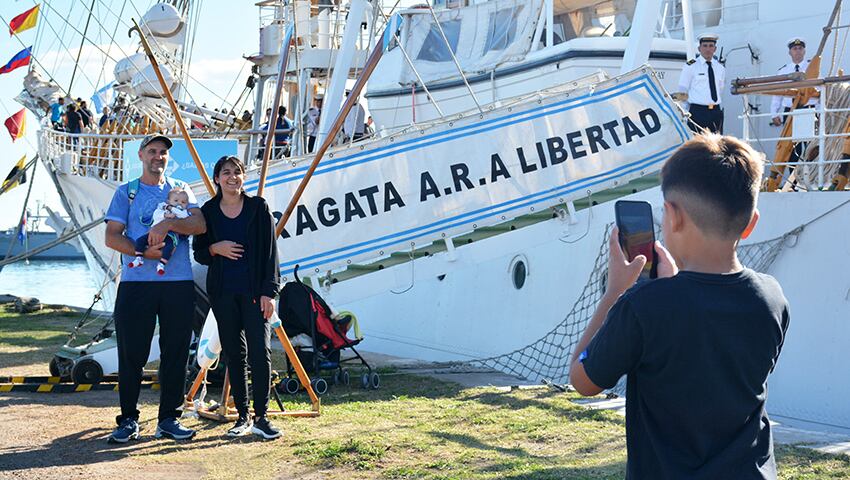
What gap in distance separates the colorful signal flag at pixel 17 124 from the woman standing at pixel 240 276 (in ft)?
64.9

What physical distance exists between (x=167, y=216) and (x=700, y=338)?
4499 mm

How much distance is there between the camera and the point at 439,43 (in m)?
16.5

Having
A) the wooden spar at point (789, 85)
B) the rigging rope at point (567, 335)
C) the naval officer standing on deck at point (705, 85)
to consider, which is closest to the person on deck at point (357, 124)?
the rigging rope at point (567, 335)

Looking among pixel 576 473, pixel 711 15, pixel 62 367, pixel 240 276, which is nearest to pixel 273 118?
pixel 240 276

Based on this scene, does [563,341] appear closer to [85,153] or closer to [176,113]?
[176,113]

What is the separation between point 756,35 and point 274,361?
7.64 metres

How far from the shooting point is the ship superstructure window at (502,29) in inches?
596

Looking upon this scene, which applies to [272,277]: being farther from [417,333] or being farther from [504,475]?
[417,333]

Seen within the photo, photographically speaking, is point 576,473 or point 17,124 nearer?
point 576,473

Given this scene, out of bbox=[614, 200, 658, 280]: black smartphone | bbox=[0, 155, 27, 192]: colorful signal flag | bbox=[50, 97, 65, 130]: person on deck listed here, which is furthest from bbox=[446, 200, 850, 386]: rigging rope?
bbox=[50, 97, 65, 130]: person on deck

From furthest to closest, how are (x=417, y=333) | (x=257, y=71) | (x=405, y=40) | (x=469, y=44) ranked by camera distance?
(x=257, y=71)
(x=405, y=40)
(x=469, y=44)
(x=417, y=333)

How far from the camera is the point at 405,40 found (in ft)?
55.9

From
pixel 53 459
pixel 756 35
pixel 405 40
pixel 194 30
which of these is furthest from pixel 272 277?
pixel 194 30

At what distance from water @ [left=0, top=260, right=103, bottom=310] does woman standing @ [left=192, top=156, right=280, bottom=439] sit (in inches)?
815
